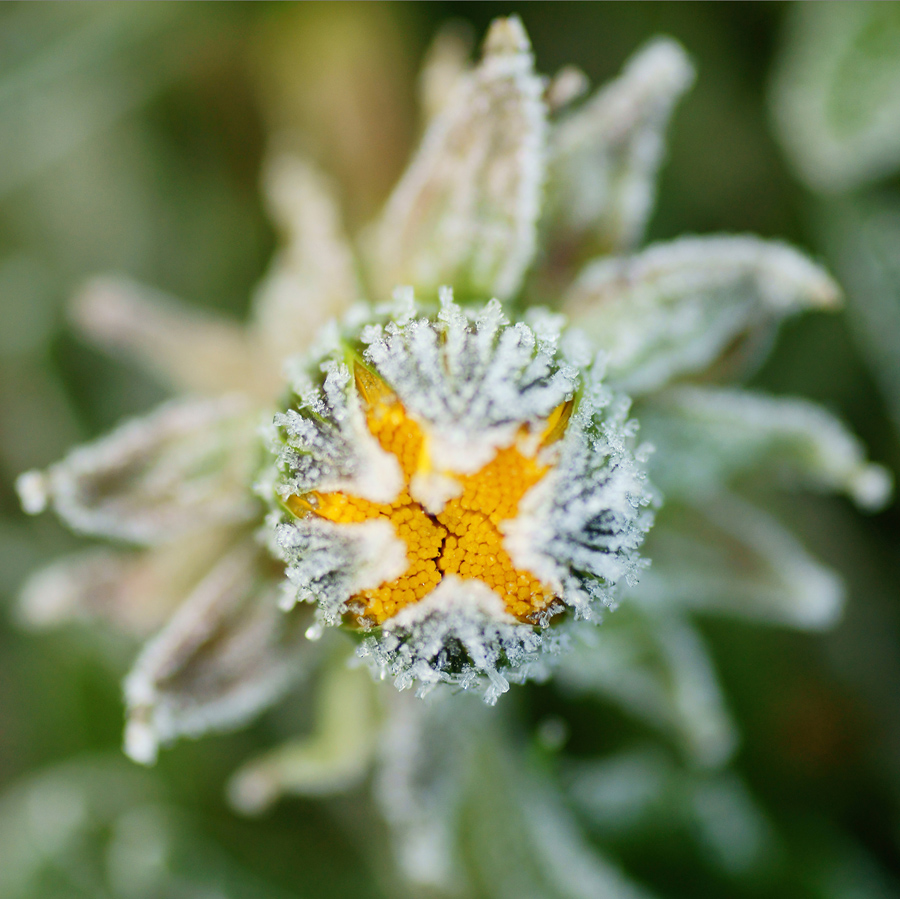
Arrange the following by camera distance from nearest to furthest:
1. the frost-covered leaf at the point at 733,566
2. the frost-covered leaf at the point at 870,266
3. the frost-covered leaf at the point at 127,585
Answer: the frost-covered leaf at the point at 127,585 < the frost-covered leaf at the point at 733,566 < the frost-covered leaf at the point at 870,266

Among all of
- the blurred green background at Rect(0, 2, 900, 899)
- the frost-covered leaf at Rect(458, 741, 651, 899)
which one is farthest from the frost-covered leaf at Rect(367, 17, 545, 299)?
the blurred green background at Rect(0, 2, 900, 899)

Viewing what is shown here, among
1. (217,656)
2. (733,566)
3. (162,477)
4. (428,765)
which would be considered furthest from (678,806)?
(162,477)

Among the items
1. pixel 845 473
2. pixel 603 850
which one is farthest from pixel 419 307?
pixel 603 850

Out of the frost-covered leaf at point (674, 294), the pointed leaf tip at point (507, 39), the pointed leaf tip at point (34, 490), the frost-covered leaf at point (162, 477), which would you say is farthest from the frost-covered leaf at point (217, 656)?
the pointed leaf tip at point (507, 39)

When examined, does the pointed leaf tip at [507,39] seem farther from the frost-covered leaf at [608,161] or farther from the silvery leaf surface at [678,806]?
the silvery leaf surface at [678,806]

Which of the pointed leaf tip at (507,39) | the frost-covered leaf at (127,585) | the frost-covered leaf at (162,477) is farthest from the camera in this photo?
the frost-covered leaf at (127,585)

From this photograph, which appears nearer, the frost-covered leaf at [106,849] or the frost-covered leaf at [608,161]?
the frost-covered leaf at [608,161]

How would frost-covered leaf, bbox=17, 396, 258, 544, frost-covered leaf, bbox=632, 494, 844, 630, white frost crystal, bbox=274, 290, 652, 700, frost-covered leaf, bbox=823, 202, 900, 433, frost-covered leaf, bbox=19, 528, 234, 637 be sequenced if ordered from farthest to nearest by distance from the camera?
frost-covered leaf, bbox=823, 202, 900, 433 → frost-covered leaf, bbox=632, 494, 844, 630 → frost-covered leaf, bbox=19, 528, 234, 637 → frost-covered leaf, bbox=17, 396, 258, 544 → white frost crystal, bbox=274, 290, 652, 700

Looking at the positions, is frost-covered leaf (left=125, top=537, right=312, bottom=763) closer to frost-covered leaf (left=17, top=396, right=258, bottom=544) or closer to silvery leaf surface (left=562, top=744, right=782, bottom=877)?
frost-covered leaf (left=17, top=396, right=258, bottom=544)
